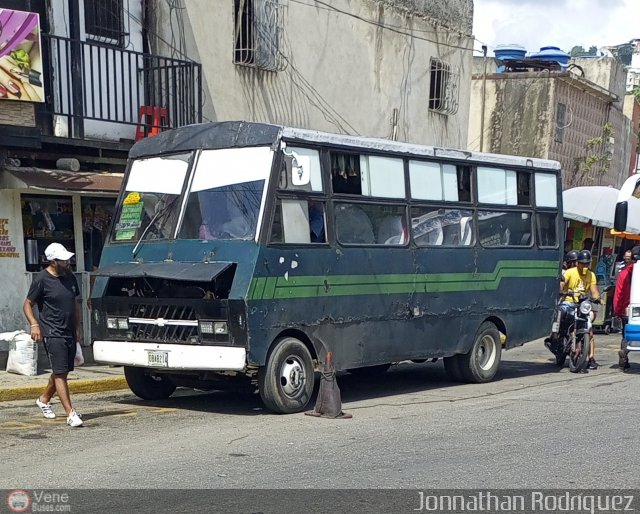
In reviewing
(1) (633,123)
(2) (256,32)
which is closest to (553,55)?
(1) (633,123)

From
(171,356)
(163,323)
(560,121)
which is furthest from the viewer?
(560,121)

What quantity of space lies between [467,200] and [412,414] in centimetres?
343

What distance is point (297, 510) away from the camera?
6145 mm

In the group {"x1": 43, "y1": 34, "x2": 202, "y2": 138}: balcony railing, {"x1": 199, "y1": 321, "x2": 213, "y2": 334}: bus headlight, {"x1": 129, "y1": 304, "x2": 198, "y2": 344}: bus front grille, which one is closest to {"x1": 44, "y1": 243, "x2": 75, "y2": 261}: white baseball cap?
{"x1": 129, "y1": 304, "x2": 198, "y2": 344}: bus front grille

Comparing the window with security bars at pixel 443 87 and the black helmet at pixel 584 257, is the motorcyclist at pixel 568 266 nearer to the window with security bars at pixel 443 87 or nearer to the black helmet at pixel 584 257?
the black helmet at pixel 584 257

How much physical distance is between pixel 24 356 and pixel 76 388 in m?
1.01

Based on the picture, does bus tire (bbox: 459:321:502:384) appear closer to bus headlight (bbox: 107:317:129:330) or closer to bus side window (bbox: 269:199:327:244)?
bus side window (bbox: 269:199:327:244)

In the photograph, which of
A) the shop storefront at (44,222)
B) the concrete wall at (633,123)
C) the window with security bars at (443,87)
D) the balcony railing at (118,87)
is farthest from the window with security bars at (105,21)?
the concrete wall at (633,123)

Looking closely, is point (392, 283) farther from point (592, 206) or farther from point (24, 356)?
point (592, 206)

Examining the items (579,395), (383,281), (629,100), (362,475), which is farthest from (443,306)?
(629,100)

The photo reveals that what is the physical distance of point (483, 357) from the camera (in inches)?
496

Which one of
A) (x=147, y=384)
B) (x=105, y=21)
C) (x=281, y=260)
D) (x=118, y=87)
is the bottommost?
(x=147, y=384)

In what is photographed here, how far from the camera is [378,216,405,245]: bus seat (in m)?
10.8

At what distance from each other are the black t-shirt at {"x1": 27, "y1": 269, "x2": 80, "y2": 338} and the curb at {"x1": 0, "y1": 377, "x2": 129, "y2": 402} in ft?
7.11
